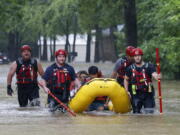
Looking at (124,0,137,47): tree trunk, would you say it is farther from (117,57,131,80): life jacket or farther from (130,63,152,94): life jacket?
(130,63,152,94): life jacket

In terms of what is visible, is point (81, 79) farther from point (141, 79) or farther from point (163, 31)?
point (163, 31)

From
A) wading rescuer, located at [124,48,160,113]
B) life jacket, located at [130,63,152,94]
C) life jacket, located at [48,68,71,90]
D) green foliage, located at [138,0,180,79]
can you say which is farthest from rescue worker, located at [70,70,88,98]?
green foliage, located at [138,0,180,79]

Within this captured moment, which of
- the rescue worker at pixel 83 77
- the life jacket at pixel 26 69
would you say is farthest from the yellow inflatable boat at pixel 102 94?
the life jacket at pixel 26 69

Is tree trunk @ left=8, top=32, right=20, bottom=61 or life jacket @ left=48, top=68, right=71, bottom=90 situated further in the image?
tree trunk @ left=8, top=32, right=20, bottom=61

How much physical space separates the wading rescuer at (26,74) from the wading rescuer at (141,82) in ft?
8.07

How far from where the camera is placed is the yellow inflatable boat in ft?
56.7

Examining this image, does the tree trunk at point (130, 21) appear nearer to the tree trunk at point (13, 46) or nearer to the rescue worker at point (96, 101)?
the rescue worker at point (96, 101)

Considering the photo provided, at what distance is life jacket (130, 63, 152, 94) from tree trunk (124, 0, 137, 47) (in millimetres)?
20195

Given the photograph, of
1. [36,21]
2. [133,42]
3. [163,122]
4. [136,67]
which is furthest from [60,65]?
[36,21]

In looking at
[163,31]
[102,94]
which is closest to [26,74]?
[102,94]

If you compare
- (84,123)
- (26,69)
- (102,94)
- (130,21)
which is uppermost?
(130,21)

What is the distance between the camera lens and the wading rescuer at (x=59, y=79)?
17438mm

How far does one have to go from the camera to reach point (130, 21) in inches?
1497

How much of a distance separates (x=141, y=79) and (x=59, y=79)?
183 centimetres
